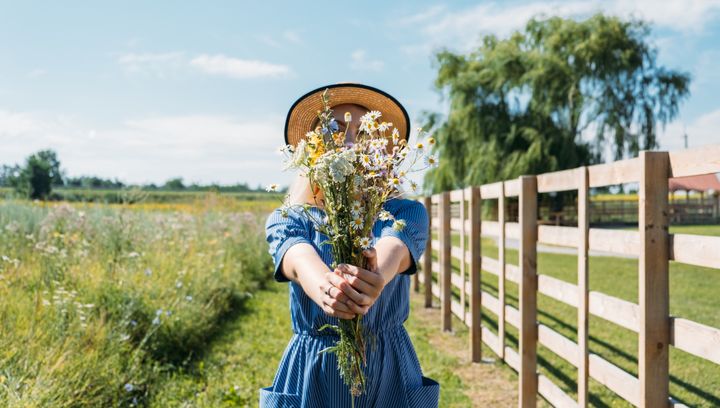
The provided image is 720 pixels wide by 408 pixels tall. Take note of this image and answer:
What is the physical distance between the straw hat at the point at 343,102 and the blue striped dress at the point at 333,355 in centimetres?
36

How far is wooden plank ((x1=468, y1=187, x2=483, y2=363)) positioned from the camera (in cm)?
571

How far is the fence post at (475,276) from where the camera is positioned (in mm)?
5707

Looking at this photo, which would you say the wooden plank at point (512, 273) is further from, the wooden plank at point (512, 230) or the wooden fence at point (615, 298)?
the wooden plank at point (512, 230)

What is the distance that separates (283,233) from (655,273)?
1.76 m

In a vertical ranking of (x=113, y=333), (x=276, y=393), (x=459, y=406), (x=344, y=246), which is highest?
(x=344, y=246)

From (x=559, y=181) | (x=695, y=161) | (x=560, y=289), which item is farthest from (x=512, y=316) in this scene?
(x=695, y=161)

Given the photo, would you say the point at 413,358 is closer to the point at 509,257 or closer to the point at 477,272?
the point at 477,272

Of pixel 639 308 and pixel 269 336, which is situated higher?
pixel 639 308

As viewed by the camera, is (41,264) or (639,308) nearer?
(639,308)

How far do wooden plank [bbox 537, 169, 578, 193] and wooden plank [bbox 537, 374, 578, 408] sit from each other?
126 cm

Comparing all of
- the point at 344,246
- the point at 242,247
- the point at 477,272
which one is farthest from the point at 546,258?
the point at 344,246

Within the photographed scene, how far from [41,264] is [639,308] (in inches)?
183

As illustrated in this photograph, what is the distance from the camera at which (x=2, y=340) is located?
11.1ft

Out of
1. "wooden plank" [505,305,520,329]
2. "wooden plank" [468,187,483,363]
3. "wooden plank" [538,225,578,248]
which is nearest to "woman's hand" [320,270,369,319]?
"wooden plank" [538,225,578,248]
